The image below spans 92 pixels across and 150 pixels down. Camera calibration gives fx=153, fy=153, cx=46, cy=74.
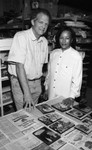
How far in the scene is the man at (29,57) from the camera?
1.55m

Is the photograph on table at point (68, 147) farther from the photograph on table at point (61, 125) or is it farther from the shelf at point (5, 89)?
the shelf at point (5, 89)

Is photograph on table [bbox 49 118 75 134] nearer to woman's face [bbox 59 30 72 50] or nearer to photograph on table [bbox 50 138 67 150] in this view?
photograph on table [bbox 50 138 67 150]

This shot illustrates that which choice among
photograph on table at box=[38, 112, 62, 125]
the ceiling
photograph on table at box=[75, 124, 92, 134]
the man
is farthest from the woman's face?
the ceiling

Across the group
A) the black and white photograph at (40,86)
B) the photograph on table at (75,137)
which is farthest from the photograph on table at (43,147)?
the photograph on table at (75,137)

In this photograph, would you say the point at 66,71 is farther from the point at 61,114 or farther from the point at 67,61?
the point at 61,114

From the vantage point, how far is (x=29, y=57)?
1685mm

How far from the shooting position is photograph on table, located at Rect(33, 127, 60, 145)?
1051 millimetres

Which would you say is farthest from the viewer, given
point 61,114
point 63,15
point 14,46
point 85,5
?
point 63,15

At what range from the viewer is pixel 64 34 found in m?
1.76

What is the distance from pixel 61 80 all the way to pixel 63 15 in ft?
6.56

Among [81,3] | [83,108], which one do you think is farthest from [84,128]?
[81,3]

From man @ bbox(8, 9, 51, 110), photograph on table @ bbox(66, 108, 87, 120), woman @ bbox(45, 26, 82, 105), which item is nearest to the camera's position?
photograph on table @ bbox(66, 108, 87, 120)

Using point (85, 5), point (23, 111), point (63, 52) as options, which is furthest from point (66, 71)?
point (85, 5)

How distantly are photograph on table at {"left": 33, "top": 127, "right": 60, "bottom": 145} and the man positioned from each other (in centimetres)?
35
